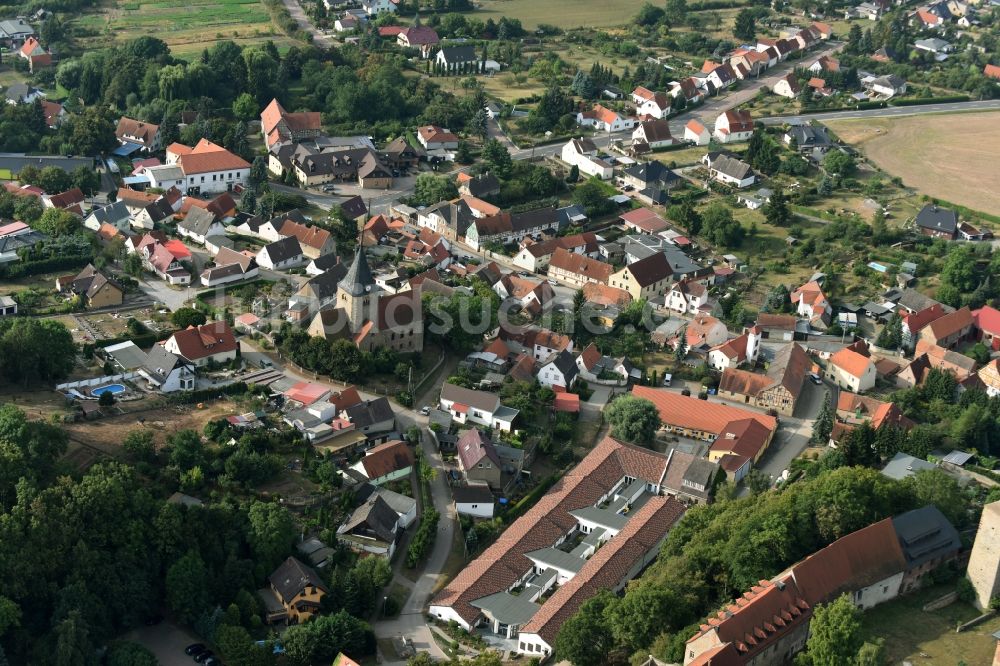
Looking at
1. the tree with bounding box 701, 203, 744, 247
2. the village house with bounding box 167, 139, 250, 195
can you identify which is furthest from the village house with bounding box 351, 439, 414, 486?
the village house with bounding box 167, 139, 250, 195

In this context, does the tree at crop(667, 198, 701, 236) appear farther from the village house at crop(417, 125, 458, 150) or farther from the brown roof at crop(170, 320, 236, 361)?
the brown roof at crop(170, 320, 236, 361)

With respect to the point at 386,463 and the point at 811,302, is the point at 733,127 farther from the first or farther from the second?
the point at 386,463

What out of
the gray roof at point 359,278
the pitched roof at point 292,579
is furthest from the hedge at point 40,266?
the pitched roof at point 292,579

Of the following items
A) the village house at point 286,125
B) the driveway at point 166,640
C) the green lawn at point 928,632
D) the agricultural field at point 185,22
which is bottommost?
the driveway at point 166,640

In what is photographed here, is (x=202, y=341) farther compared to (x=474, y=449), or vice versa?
(x=202, y=341)

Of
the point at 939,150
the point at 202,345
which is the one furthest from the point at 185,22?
the point at 939,150

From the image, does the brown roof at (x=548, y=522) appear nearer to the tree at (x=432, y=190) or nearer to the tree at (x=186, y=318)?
the tree at (x=186, y=318)

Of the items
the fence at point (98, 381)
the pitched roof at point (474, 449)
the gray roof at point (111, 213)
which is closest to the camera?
the pitched roof at point (474, 449)
